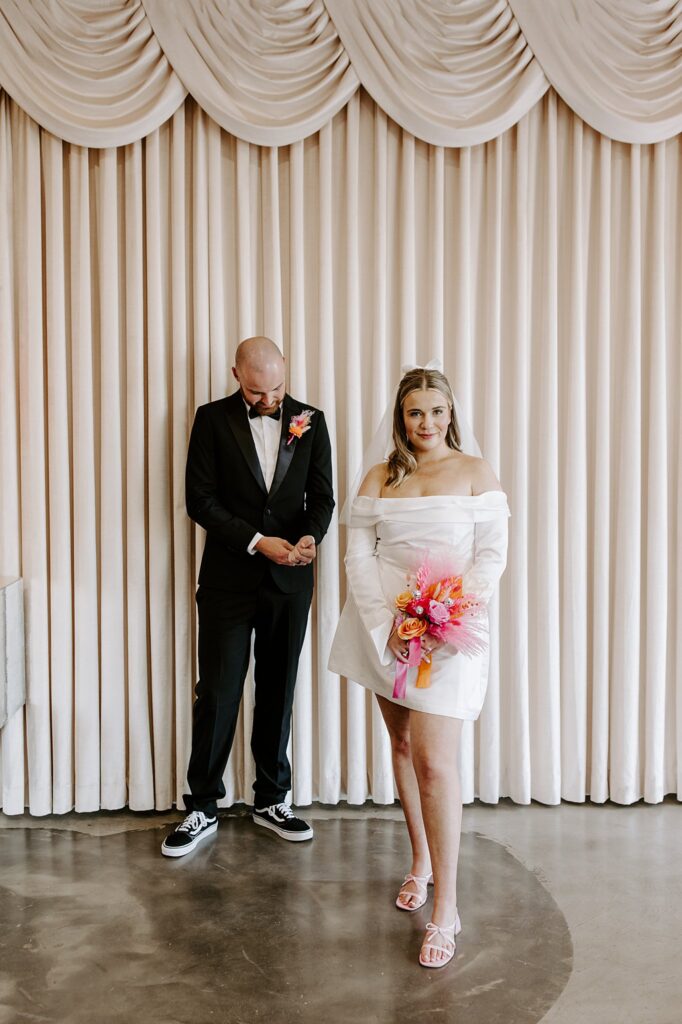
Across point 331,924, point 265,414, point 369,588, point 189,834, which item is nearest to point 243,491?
point 265,414

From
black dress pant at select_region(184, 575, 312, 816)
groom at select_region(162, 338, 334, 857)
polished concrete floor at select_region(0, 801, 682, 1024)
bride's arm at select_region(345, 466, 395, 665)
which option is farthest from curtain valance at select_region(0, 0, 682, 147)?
polished concrete floor at select_region(0, 801, 682, 1024)

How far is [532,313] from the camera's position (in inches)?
147

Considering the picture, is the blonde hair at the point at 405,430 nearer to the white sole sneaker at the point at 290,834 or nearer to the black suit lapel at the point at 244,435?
the black suit lapel at the point at 244,435

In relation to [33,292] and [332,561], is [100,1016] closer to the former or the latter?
[332,561]

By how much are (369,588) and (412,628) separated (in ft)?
0.95

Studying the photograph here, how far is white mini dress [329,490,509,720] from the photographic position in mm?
2678

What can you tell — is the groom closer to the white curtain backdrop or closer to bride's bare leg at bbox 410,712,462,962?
the white curtain backdrop

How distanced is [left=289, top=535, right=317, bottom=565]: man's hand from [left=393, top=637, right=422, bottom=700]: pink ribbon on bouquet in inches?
28.8

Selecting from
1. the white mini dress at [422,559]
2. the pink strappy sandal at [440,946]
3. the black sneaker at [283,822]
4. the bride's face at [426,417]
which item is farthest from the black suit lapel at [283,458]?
the pink strappy sandal at [440,946]

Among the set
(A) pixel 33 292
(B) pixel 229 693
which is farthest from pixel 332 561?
(A) pixel 33 292

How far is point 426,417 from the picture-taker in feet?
9.40

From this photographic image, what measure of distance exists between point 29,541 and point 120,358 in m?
0.87

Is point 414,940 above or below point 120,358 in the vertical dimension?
below

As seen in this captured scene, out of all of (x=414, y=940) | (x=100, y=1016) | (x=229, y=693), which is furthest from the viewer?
(x=229, y=693)
